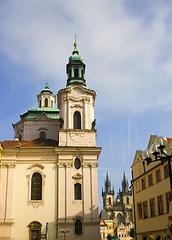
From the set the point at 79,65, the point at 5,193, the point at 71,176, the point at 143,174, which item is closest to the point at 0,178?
the point at 5,193

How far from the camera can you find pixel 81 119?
38219 mm

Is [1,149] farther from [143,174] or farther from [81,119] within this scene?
[143,174]

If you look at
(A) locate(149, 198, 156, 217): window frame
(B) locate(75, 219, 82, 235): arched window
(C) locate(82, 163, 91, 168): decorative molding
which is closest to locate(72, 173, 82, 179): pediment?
(C) locate(82, 163, 91, 168): decorative molding

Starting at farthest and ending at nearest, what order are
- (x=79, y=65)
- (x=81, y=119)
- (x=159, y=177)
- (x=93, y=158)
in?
1. (x=79, y=65)
2. (x=81, y=119)
3. (x=93, y=158)
4. (x=159, y=177)

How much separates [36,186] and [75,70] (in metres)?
16.3

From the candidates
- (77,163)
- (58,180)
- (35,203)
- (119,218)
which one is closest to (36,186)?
(35,203)

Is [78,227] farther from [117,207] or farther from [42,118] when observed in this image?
[117,207]

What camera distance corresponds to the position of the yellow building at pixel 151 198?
79.6 feet

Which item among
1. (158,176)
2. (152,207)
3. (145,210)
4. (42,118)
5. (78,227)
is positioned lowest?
(78,227)

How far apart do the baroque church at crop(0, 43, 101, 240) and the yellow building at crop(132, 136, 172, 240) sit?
508 cm

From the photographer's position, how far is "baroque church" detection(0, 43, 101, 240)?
3259cm

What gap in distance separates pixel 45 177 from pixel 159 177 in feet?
45.2

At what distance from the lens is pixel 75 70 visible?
42375 millimetres

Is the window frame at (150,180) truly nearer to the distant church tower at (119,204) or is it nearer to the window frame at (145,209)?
the window frame at (145,209)
